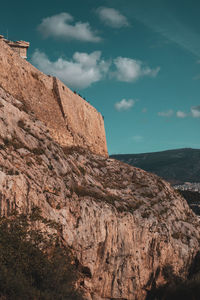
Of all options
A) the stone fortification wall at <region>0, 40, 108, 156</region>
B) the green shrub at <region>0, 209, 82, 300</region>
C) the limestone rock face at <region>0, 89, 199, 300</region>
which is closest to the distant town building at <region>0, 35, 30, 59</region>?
the stone fortification wall at <region>0, 40, 108, 156</region>

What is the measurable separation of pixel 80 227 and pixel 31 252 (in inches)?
308

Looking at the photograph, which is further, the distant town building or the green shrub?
the distant town building

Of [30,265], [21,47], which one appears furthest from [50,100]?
[30,265]

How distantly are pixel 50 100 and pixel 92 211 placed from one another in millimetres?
21621

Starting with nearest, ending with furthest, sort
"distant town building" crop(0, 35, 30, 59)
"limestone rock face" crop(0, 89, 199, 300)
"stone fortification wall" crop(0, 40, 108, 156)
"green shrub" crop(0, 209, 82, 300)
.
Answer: "green shrub" crop(0, 209, 82, 300)
"limestone rock face" crop(0, 89, 199, 300)
"stone fortification wall" crop(0, 40, 108, 156)
"distant town building" crop(0, 35, 30, 59)

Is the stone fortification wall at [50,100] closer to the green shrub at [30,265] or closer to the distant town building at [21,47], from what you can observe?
the distant town building at [21,47]

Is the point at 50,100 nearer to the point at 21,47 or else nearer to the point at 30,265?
the point at 21,47

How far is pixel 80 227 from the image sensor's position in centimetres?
2522

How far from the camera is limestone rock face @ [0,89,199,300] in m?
22.8

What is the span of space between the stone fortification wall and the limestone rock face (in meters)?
4.08

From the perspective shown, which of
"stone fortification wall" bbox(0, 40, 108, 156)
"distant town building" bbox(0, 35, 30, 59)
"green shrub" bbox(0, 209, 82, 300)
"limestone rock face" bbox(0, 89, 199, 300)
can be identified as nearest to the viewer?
"green shrub" bbox(0, 209, 82, 300)

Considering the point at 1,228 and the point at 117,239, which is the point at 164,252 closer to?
the point at 117,239

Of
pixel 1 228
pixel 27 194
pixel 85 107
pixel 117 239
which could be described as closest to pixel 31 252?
pixel 1 228

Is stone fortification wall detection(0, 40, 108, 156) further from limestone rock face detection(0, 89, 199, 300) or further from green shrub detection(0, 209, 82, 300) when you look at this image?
green shrub detection(0, 209, 82, 300)
